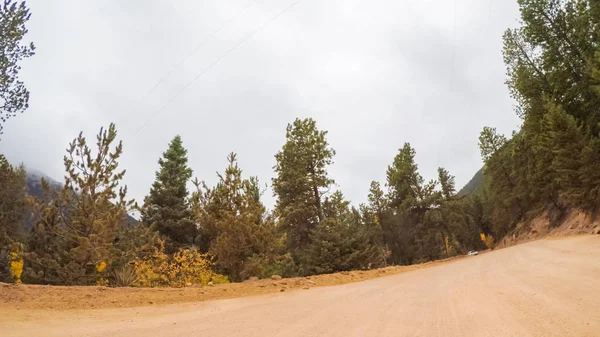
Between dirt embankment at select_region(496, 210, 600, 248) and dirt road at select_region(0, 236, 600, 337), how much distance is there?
672 inches

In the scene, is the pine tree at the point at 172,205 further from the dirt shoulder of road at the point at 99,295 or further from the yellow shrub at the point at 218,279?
the dirt shoulder of road at the point at 99,295

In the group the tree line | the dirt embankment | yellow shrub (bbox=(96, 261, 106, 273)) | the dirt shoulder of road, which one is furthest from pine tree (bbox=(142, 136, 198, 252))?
the dirt embankment

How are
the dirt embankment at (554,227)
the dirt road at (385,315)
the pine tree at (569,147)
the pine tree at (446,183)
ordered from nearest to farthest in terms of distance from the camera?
the dirt road at (385,315) < the dirt embankment at (554,227) < the pine tree at (569,147) < the pine tree at (446,183)

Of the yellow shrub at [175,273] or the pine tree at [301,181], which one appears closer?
the yellow shrub at [175,273]

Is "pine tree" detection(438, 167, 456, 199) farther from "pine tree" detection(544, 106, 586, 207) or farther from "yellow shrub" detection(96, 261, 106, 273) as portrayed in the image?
"yellow shrub" detection(96, 261, 106, 273)

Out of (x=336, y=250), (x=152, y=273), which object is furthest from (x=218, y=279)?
(x=336, y=250)

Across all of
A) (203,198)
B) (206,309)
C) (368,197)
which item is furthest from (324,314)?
(368,197)

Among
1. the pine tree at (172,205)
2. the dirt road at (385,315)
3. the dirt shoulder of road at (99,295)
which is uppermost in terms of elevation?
the pine tree at (172,205)

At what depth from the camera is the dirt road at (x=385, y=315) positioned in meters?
4.21

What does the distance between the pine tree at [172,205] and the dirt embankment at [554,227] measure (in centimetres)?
2722

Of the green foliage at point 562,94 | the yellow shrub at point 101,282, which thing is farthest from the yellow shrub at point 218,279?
the green foliage at point 562,94

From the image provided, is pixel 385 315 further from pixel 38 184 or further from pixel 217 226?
pixel 38 184

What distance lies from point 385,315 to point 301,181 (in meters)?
22.9

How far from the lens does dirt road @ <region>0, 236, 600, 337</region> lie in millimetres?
4211
